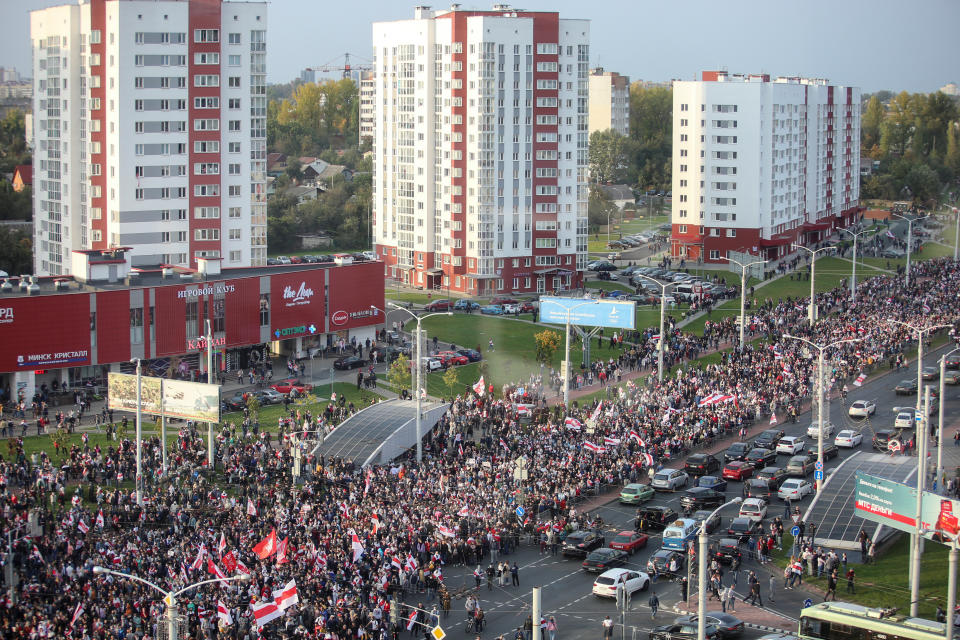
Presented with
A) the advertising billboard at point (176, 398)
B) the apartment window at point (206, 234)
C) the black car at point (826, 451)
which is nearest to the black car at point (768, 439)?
the black car at point (826, 451)

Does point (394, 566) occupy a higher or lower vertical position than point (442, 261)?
lower

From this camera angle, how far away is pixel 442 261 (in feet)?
416

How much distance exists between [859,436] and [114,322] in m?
44.0

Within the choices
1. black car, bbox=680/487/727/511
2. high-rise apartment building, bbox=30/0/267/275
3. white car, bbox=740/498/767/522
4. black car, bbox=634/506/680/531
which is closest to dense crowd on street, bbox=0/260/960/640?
black car, bbox=634/506/680/531

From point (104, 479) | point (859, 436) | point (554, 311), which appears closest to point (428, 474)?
point (104, 479)

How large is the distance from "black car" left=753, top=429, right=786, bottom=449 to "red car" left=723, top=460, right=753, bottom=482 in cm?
389

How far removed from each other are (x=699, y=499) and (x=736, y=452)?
894 cm

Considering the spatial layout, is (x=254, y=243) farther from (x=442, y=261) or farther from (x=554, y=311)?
(x=554, y=311)

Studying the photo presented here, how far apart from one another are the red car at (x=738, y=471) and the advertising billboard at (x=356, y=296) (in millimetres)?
36483

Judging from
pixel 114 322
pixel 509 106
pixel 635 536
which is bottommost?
pixel 635 536

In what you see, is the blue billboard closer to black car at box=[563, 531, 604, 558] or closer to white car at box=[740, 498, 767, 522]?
white car at box=[740, 498, 767, 522]

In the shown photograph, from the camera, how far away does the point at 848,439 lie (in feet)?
228

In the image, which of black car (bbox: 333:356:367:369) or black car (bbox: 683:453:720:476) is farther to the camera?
black car (bbox: 333:356:367:369)

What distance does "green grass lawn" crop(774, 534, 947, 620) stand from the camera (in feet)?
154
